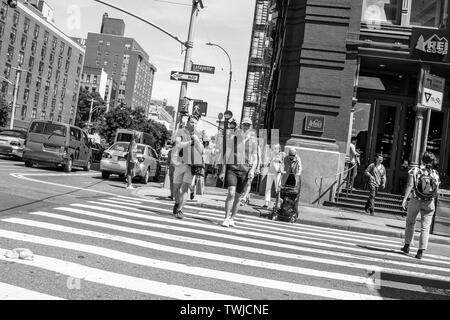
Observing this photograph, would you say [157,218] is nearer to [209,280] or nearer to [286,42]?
[209,280]

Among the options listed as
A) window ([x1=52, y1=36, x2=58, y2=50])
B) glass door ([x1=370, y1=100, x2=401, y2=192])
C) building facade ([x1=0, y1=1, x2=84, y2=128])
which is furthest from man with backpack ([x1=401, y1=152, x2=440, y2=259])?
window ([x1=52, y1=36, x2=58, y2=50])

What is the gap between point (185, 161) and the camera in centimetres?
994

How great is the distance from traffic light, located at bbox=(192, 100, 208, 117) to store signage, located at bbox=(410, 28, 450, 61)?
27.4 ft

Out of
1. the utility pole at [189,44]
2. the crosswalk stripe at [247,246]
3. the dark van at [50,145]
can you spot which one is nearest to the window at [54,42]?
the dark van at [50,145]

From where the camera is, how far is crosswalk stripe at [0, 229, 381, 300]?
5148 mm

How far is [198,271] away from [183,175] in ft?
14.7

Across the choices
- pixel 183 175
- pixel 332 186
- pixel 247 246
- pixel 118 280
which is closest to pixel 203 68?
pixel 332 186

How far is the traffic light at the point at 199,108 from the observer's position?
17.9m

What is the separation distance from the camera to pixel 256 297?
4.67 m

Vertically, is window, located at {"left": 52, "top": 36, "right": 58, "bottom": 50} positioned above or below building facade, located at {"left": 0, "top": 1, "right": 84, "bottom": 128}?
above

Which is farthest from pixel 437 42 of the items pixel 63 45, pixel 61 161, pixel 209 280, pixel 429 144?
pixel 63 45

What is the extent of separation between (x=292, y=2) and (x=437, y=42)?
20.0 feet

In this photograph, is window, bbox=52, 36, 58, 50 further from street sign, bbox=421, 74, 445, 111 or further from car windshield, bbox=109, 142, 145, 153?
street sign, bbox=421, 74, 445, 111

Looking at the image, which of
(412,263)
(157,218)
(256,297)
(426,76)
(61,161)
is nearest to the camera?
(256,297)
